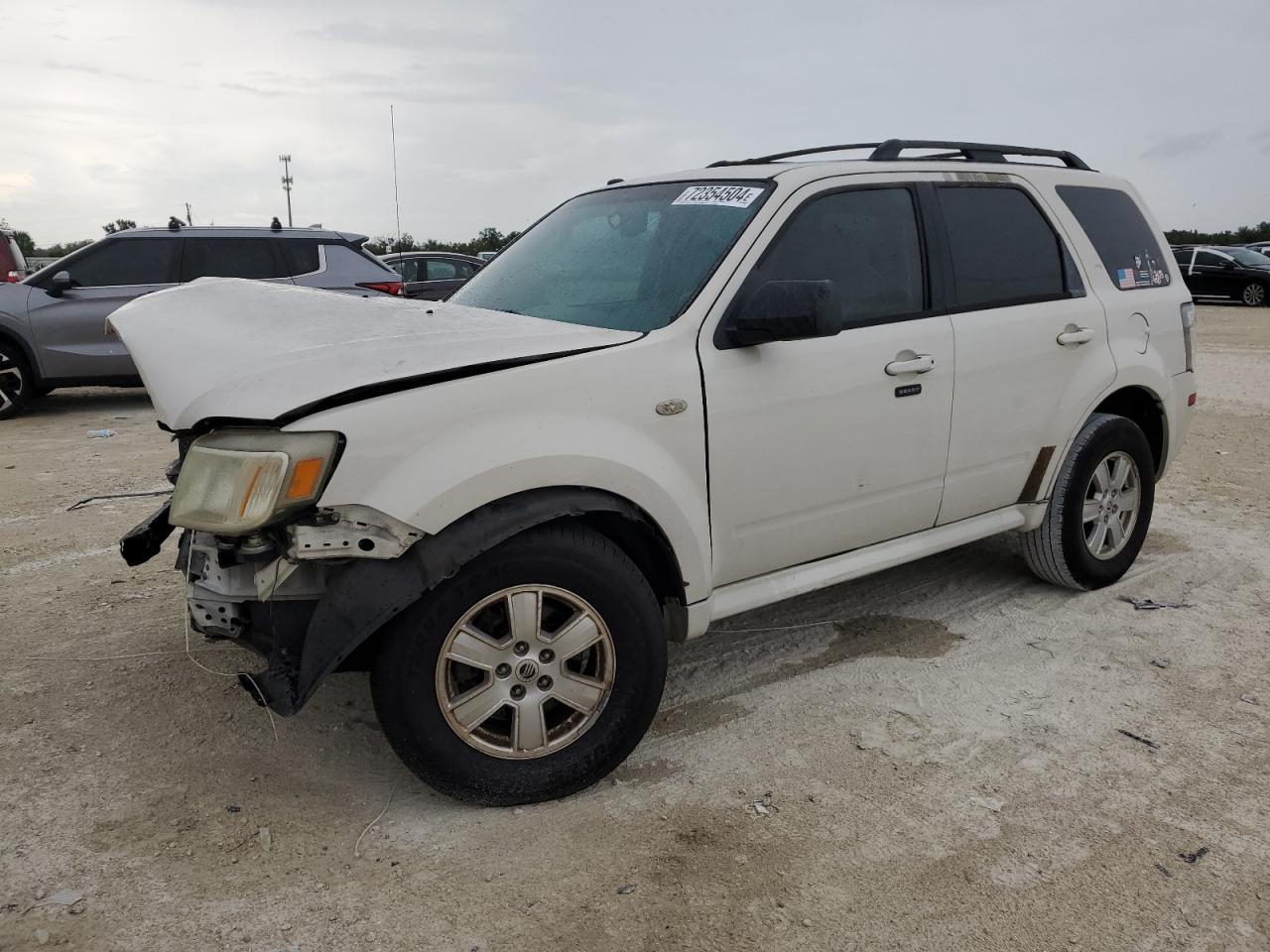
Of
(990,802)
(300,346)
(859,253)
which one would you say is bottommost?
(990,802)

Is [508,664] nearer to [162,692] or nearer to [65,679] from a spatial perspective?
[162,692]

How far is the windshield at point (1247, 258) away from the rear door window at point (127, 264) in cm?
2273

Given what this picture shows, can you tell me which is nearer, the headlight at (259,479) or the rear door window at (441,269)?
the headlight at (259,479)

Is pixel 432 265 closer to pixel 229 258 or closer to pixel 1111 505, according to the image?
pixel 229 258

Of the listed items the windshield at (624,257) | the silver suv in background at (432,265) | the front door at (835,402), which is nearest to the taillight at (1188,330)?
the front door at (835,402)

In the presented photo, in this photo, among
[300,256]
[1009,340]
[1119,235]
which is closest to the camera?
[1009,340]

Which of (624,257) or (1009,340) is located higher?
(624,257)

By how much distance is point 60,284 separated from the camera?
979 cm

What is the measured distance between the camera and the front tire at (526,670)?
270cm

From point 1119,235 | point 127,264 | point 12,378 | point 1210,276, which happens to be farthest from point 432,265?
point 1210,276

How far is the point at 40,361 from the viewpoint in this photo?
970 centimetres

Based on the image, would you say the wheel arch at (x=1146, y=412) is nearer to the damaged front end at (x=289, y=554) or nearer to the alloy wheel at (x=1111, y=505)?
the alloy wheel at (x=1111, y=505)

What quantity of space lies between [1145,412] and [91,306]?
9.22 meters

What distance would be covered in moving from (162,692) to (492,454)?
1810 millimetres
